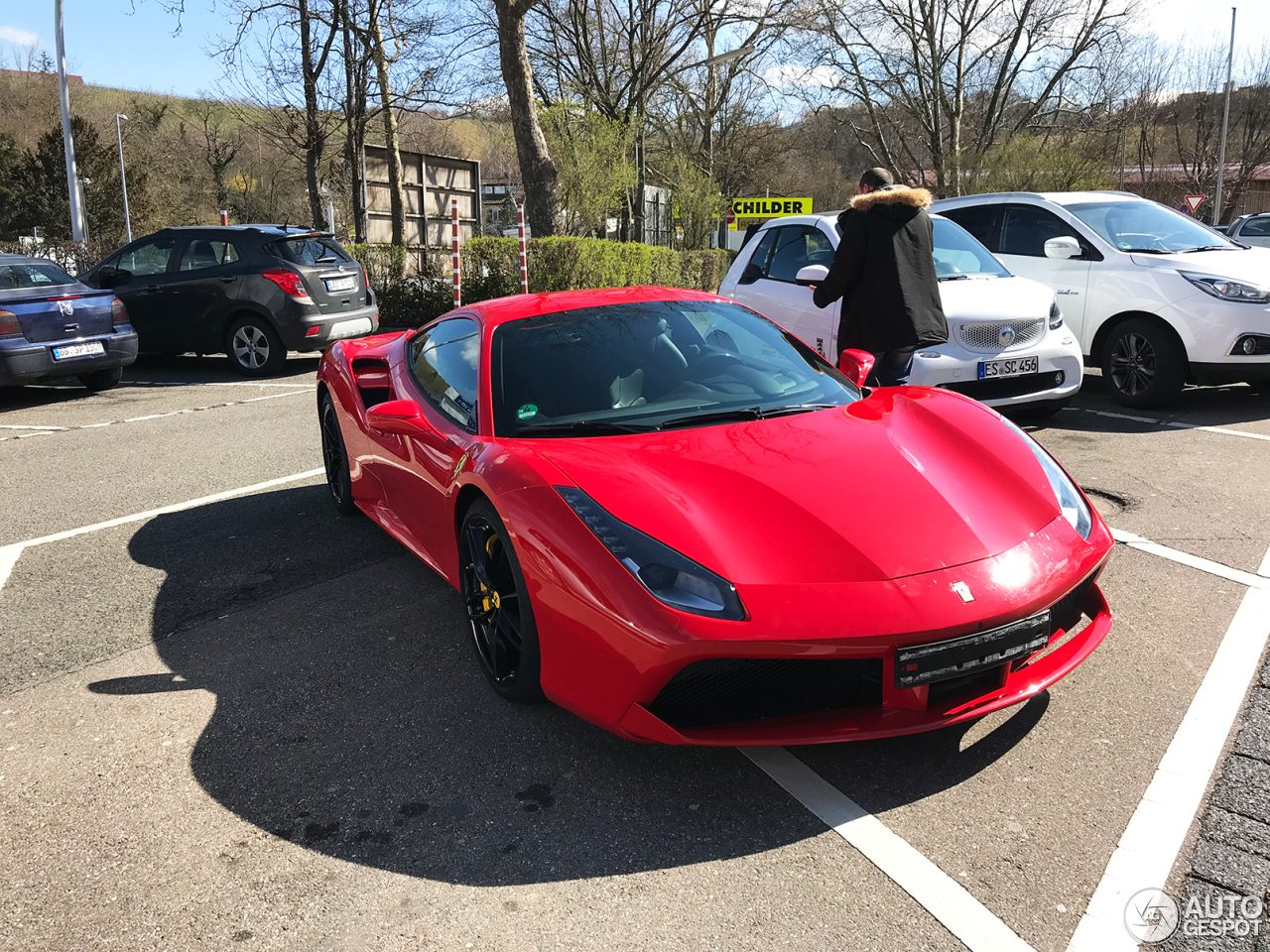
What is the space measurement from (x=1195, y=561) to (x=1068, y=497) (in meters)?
1.65

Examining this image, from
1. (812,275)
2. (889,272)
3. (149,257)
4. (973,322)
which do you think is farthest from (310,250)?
(889,272)

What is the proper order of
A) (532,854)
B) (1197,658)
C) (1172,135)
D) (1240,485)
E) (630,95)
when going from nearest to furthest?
(532,854), (1197,658), (1240,485), (630,95), (1172,135)

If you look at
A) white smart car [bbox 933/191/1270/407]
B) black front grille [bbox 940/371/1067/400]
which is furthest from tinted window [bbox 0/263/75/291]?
white smart car [bbox 933/191/1270/407]

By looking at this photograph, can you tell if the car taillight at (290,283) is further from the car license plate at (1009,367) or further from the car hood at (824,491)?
the car hood at (824,491)

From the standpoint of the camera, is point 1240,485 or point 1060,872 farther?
point 1240,485

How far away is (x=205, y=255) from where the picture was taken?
1166cm

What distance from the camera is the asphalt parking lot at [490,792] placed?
225cm

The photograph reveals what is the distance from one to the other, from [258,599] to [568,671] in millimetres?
2115

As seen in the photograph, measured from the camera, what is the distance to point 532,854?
249cm

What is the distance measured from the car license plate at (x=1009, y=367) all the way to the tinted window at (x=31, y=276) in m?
8.80

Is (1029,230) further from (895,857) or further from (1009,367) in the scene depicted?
(895,857)

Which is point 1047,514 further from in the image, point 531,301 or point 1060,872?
point 531,301

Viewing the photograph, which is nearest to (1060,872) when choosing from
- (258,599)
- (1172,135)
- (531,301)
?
(531,301)

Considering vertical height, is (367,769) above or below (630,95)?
below
